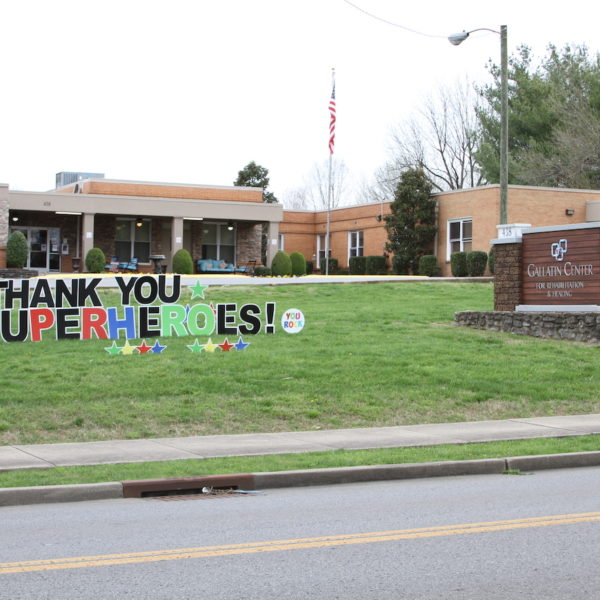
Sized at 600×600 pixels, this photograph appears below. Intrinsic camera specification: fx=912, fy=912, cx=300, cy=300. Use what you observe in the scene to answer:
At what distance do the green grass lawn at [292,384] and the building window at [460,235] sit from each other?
20.6 m

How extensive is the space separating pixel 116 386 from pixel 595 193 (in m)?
31.8

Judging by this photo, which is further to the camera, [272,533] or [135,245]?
[135,245]

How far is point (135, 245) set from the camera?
147ft

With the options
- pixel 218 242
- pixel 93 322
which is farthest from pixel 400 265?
pixel 93 322

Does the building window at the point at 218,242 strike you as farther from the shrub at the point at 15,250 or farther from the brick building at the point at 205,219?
the shrub at the point at 15,250

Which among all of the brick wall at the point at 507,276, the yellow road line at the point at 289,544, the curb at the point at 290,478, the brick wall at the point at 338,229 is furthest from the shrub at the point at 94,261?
the yellow road line at the point at 289,544

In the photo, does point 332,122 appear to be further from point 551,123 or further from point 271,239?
point 551,123

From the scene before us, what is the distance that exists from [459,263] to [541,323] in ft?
60.2

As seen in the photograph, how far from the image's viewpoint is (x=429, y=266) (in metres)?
41.8

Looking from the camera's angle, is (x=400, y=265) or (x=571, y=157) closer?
(x=400, y=265)

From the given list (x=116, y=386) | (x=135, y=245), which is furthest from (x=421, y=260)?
(x=116, y=386)

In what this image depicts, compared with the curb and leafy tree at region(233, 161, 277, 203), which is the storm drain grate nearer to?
the curb

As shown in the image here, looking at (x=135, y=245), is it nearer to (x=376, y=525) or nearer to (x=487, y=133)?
(x=487, y=133)

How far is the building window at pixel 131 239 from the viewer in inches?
1759
